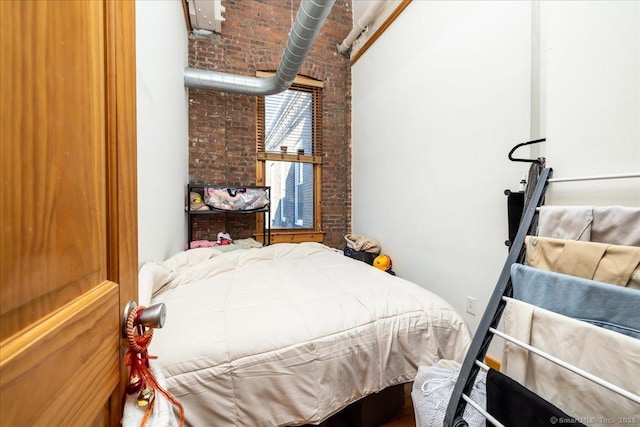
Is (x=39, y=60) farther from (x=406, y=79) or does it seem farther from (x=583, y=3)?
(x=406, y=79)

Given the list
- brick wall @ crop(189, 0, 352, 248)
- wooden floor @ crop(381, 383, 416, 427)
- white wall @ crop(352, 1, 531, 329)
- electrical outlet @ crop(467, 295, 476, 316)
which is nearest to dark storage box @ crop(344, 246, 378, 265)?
white wall @ crop(352, 1, 531, 329)

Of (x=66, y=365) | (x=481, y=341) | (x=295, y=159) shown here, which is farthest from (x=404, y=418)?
(x=295, y=159)

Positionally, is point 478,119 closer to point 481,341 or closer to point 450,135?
point 450,135

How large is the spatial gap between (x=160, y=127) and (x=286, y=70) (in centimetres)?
161

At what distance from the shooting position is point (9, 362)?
240mm

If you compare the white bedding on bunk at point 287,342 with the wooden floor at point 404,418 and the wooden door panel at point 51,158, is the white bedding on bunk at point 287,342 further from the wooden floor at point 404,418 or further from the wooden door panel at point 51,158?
the wooden door panel at point 51,158

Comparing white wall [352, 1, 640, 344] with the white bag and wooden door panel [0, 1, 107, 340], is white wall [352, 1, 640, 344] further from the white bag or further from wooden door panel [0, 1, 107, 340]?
wooden door panel [0, 1, 107, 340]

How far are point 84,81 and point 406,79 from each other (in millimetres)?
2923

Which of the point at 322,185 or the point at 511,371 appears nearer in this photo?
the point at 511,371

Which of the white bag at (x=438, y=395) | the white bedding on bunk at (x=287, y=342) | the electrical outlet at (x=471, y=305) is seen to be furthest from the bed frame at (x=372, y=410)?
the electrical outlet at (x=471, y=305)

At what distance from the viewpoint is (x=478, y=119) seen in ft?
6.30

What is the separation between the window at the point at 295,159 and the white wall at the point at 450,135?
981mm

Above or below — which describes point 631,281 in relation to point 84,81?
below

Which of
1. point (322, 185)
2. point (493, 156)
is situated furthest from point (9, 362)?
point (322, 185)
